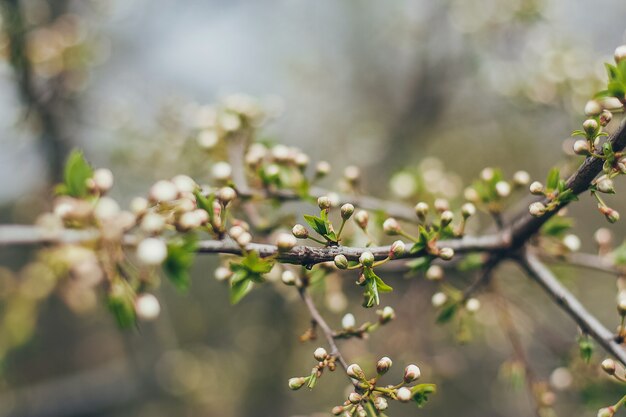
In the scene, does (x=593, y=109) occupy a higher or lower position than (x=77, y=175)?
lower

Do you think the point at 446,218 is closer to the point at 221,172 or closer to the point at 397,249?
the point at 397,249

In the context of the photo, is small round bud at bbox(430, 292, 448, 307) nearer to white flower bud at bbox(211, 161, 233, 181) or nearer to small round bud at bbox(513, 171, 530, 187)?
small round bud at bbox(513, 171, 530, 187)

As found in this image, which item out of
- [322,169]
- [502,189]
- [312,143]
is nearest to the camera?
[502,189]

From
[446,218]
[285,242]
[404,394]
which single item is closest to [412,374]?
[404,394]

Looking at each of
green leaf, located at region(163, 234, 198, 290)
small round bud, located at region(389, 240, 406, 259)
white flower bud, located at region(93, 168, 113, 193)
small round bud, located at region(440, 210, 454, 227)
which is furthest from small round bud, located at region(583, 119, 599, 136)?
white flower bud, located at region(93, 168, 113, 193)

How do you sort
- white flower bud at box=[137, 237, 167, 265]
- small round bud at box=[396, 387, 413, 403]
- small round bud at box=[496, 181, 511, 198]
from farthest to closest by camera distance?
small round bud at box=[496, 181, 511, 198] → small round bud at box=[396, 387, 413, 403] → white flower bud at box=[137, 237, 167, 265]

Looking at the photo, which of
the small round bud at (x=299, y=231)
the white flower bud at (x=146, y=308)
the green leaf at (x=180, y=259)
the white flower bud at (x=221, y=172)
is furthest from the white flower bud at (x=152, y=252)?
the white flower bud at (x=221, y=172)

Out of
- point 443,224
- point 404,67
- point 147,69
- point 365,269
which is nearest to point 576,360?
point 443,224
